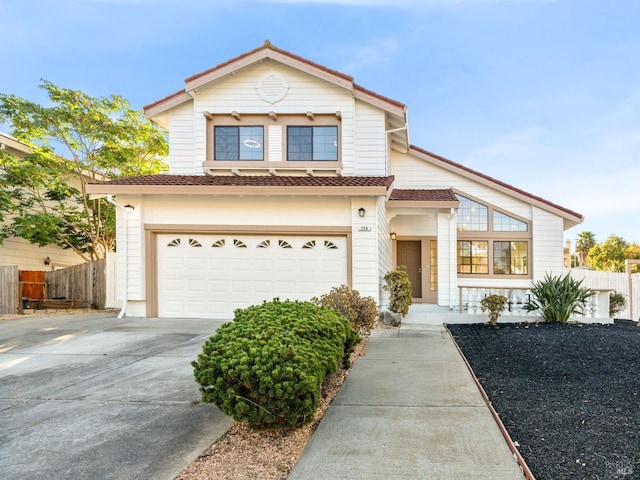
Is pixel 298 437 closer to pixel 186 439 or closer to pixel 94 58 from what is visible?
pixel 186 439

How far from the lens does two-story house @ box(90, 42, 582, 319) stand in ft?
33.1

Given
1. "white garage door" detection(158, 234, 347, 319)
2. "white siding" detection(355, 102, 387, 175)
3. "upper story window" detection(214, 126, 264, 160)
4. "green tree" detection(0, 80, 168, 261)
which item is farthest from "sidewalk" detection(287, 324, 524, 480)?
"green tree" detection(0, 80, 168, 261)

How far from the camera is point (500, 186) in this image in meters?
13.3

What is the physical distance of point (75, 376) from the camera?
206 inches

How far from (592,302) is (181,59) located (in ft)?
74.7

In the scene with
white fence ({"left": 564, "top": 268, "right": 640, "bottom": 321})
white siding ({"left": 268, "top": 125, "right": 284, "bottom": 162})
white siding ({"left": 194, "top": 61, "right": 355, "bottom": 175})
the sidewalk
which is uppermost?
white siding ({"left": 194, "top": 61, "right": 355, "bottom": 175})

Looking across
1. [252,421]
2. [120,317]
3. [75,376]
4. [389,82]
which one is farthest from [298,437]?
[389,82]

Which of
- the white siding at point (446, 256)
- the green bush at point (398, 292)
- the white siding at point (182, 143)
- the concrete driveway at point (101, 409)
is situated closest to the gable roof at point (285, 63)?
the white siding at point (182, 143)

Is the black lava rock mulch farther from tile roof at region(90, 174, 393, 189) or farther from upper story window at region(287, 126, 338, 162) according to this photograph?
upper story window at region(287, 126, 338, 162)

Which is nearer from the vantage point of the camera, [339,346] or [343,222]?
[339,346]

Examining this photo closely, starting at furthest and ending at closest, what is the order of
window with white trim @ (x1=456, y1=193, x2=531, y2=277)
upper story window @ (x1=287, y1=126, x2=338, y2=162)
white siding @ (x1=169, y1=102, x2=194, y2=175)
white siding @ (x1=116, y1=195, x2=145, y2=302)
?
window with white trim @ (x1=456, y1=193, x2=531, y2=277)
white siding @ (x1=169, y1=102, x2=194, y2=175)
upper story window @ (x1=287, y1=126, x2=338, y2=162)
white siding @ (x1=116, y1=195, x2=145, y2=302)

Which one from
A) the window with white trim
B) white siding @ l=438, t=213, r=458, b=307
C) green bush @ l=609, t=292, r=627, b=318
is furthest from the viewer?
the window with white trim

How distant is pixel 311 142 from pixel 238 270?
4.28 m

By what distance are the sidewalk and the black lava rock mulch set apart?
0.79 ft
